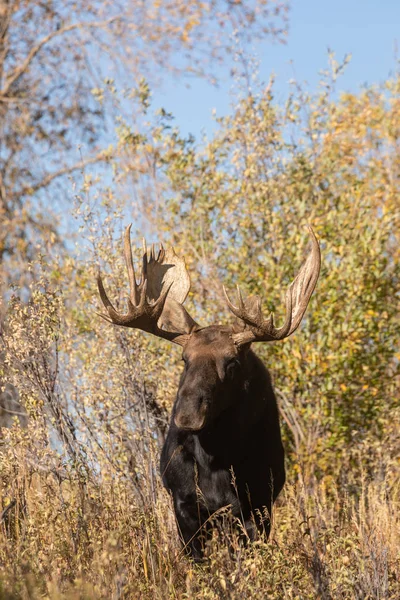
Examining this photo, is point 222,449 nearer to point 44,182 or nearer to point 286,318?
point 286,318

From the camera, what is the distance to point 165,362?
1000 centimetres

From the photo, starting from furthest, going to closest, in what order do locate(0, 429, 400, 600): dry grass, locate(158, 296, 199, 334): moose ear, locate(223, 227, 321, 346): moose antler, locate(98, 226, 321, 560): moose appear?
locate(158, 296, 199, 334): moose ear, locate(223, 227, 321, 346): moose antler, locate(98, 226, 321, 560): moose, locate(0, 429, 400, 600): dry grass

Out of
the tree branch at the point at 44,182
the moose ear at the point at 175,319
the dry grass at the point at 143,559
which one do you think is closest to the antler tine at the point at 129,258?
the moose ear at the point at 175,319

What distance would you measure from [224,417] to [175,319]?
3.34 feet

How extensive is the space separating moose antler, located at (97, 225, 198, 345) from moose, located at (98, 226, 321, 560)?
11 mm

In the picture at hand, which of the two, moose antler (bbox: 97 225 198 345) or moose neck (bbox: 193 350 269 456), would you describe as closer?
moose neck (bbox: 193 350 269 456)

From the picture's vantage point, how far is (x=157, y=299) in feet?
23.8

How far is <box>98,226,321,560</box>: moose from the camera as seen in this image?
6500 mm

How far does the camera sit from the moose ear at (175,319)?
726 cm

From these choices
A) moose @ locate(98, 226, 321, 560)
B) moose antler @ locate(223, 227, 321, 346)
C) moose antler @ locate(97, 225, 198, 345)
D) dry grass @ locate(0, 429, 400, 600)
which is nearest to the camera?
dry grass @ locate(0, 429, 400, 600)

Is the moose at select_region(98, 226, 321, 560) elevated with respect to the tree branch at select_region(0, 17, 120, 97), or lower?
lower

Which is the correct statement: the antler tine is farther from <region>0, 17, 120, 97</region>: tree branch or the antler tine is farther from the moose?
<region>0, 17, 120, 97</region>: tree branch

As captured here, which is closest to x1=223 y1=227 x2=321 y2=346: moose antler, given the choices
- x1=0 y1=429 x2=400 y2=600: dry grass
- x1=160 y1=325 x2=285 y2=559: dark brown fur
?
x1=160 y1=325 x2=285 y2=559: dark brown fur

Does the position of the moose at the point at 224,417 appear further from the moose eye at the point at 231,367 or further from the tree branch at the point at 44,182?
the tree branch at the point at 44,182
